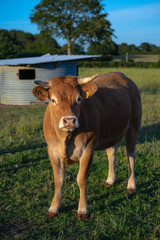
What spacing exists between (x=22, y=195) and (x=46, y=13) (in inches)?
1372

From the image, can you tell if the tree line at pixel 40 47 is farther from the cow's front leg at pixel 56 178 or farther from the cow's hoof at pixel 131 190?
the cow's front leg at pixel 56 178

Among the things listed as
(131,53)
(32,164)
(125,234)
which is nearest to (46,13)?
(32,164)

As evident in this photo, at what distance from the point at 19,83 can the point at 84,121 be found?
460 inches

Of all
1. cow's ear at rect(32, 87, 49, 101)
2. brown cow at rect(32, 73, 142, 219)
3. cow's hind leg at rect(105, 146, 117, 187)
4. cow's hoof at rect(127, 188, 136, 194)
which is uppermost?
cow's ear at rect(32, 87, 49, 101)

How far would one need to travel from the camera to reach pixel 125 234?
3.10 meters

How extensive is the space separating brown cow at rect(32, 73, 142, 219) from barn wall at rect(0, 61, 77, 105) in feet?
33.8

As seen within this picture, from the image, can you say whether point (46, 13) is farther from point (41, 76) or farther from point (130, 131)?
point (130, 131)

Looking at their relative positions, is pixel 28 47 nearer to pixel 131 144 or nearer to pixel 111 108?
pixel 131 144

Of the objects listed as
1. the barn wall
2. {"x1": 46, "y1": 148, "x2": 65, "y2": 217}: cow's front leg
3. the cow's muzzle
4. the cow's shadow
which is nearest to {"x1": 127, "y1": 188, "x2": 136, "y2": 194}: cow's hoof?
{"x1": 46, "y1": 148, "x2": 65, "y2": 217}: cow's front leg

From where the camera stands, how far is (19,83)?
14438 millimetres

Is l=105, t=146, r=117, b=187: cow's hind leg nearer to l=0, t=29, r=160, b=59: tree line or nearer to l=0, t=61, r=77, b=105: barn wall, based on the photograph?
l=0, t=61, r=77, b=105: barn wall

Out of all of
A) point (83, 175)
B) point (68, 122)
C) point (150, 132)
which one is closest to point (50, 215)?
point (83, 175)

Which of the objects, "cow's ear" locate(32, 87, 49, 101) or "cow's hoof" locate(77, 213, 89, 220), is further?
"cow's hoof" locate(77, 213, 89, 220)

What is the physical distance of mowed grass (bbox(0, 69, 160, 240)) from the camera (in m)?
3.18
